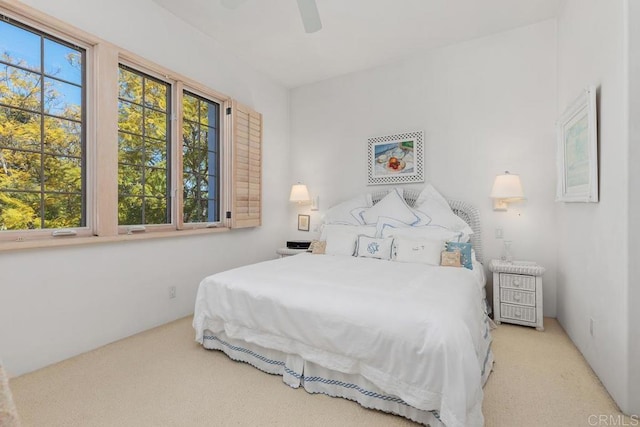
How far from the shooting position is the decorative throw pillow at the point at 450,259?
9.50 feet

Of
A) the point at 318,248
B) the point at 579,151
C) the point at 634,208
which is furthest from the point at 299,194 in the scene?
the point at 634,208

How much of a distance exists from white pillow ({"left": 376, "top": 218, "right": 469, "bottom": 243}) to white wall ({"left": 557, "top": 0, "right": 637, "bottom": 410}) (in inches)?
37.4

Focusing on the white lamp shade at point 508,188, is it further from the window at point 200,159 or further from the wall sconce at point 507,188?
the window at point 200,159

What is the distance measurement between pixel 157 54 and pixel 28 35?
0.97 meters

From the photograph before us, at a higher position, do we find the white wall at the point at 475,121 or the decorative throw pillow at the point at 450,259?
the white wall at the point at 475,121

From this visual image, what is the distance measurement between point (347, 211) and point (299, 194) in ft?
2.53

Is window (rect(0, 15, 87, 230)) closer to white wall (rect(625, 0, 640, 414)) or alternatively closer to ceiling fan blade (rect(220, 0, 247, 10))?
ceiling fan blade (rect(220, 0, 247, 10))

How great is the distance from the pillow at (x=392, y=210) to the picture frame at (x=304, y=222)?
1.01 m

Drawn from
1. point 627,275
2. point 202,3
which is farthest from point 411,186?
point 202,3

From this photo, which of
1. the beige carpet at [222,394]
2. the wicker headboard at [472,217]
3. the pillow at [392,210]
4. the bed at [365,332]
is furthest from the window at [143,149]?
the wicker headboard at [472,217]

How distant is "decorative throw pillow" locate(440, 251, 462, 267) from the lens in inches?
114

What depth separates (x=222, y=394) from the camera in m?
1.94

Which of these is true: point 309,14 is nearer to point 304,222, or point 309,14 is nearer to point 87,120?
point 87,120

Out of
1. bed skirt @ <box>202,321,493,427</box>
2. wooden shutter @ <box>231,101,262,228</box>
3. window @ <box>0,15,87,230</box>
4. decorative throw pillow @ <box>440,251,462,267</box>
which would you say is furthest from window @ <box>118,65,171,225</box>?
decorative throw pillow @ <box>440,251,462,267</box>
